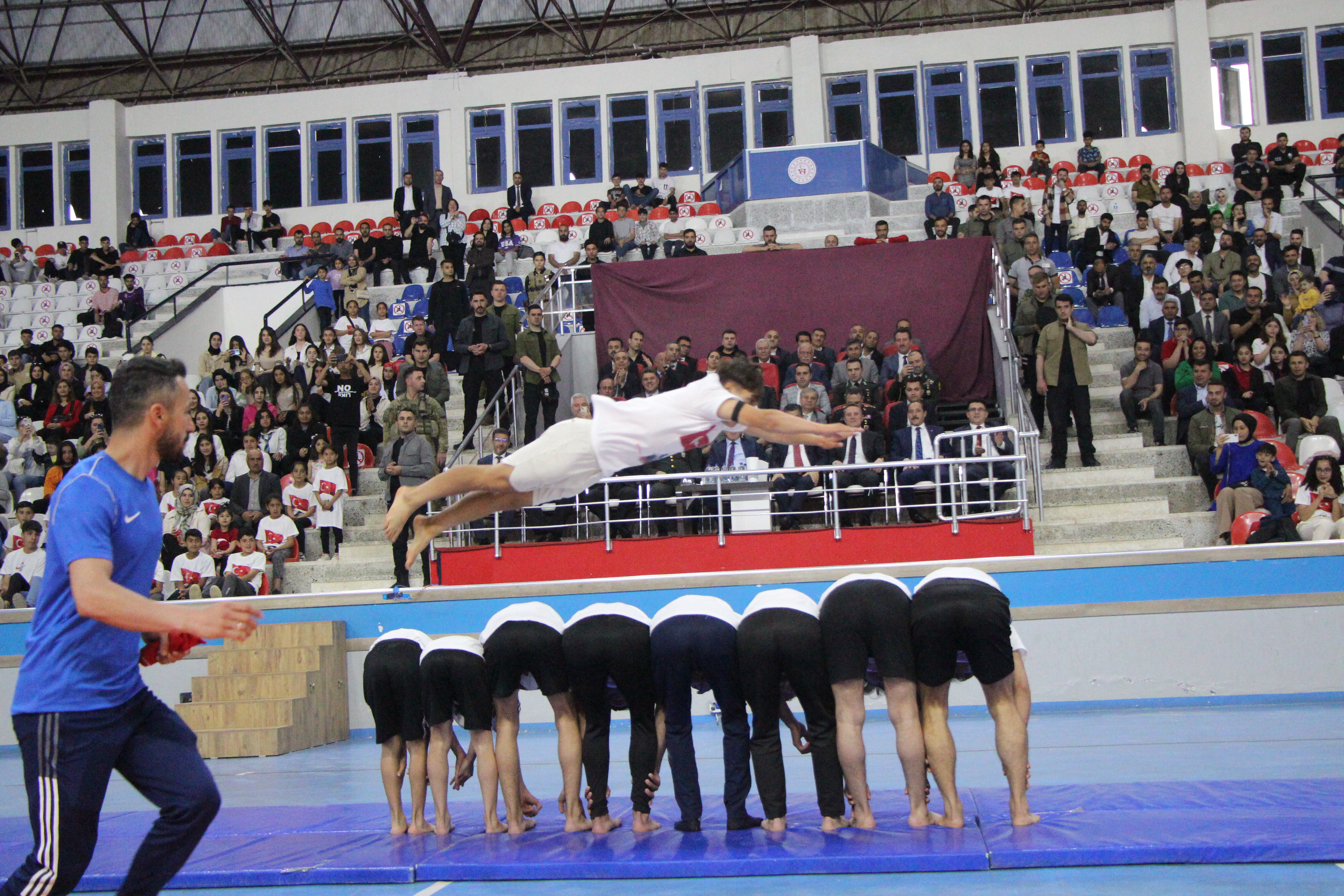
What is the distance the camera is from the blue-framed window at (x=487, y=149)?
27609mm

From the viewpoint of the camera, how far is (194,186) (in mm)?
28500

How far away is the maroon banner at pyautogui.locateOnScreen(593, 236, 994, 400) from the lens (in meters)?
14.7

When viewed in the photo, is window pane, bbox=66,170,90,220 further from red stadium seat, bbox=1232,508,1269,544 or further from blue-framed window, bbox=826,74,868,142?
red stadium seat, bbox=1232,508,1269,544

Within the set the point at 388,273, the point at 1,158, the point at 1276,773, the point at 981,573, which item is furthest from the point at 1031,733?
the point at 1,158

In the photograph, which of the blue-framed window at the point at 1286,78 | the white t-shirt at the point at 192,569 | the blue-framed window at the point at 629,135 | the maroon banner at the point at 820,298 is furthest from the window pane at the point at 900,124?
the white t-shirt at the point at 192,569

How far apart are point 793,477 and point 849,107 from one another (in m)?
16.5

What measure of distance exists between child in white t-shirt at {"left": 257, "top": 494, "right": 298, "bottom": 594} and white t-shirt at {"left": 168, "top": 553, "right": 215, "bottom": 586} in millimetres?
637

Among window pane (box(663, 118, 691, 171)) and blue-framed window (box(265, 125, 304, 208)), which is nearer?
window pane (box(663, 118, 691, 171))

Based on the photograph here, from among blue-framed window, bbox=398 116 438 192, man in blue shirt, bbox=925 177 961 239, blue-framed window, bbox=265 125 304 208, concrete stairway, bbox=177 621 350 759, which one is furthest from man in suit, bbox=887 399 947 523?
blue-framed window, bbox=265 125 304 208

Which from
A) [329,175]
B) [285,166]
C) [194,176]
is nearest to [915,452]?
[329,175]

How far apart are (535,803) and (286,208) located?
25.0 meters

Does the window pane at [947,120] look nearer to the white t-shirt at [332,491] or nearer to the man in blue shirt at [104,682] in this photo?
the white t-shirt at [332,491]

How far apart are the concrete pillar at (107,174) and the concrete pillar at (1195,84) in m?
24.6

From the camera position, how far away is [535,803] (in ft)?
20.7
